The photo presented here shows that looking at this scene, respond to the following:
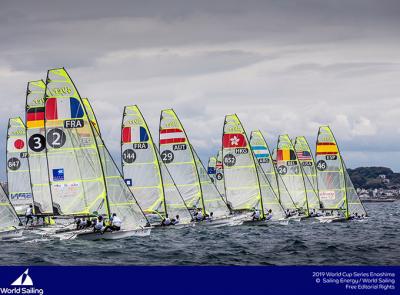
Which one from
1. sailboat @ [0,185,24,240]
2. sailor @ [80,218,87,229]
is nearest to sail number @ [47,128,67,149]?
sailor @ [80,218,87,229]

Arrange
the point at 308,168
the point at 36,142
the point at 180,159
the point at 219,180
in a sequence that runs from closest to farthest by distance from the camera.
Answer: the point at 36,142 → the point at 180,159 → the point at 308,168 → the point at 219,180

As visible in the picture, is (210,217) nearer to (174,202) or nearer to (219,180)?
(174,202)

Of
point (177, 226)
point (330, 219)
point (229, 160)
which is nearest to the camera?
point (177, 226)

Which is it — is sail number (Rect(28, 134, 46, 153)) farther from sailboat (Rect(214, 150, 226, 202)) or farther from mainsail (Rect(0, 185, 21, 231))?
sailboat (Rect(214, 150, 226, 202))

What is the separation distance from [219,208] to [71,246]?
2592 centimetres

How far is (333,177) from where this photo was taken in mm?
66438

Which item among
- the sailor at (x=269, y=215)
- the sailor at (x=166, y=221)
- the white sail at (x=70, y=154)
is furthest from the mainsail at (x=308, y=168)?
the white sail at (x=70, y=154)

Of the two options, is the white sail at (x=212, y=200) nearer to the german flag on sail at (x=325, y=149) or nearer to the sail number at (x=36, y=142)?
the german flag on sail at (x=325, y=149)

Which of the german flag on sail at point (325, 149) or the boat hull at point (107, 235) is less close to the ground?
the german flag on sail at point (325, 149)

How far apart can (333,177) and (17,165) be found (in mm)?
29330

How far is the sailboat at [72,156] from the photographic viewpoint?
3916 centimetres

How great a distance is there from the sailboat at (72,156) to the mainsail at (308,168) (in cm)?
4069
